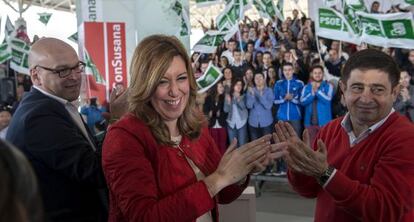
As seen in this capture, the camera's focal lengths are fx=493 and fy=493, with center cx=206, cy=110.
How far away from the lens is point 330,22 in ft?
19.1

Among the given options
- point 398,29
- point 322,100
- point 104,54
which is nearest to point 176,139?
point 398,29

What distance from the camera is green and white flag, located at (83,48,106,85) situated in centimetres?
862

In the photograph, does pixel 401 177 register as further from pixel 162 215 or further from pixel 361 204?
pixel 162 215

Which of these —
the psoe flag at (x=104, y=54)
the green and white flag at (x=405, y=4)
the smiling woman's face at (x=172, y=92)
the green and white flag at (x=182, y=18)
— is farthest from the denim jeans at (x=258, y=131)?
the smiling woman's face at (x=172, y=92)

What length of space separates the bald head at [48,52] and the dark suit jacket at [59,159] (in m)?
0.27

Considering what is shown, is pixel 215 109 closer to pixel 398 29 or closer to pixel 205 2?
pixel 205 2

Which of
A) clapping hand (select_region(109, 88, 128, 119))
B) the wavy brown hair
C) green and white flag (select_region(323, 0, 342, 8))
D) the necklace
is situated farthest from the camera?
green and white flag (select_region(323, 0, 342, 8))

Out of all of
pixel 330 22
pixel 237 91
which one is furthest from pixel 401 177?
pixel 237 91

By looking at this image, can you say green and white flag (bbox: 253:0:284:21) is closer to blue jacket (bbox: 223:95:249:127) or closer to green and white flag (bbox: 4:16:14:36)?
blue jacket (bbox: 223:95:249:127)

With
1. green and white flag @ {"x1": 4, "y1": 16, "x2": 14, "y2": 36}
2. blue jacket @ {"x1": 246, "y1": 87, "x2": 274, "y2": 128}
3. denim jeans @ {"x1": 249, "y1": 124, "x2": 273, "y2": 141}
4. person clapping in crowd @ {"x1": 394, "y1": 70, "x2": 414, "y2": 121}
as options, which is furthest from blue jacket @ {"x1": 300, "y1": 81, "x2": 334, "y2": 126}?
green and white flag @ {"x1": 4, "y1": 16, "x2": 14, "y2": 36}

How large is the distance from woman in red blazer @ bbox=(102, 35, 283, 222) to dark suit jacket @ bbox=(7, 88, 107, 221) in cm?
35

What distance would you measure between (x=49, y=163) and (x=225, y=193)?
2.28ft

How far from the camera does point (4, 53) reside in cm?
960

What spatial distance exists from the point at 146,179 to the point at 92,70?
24.5ft
